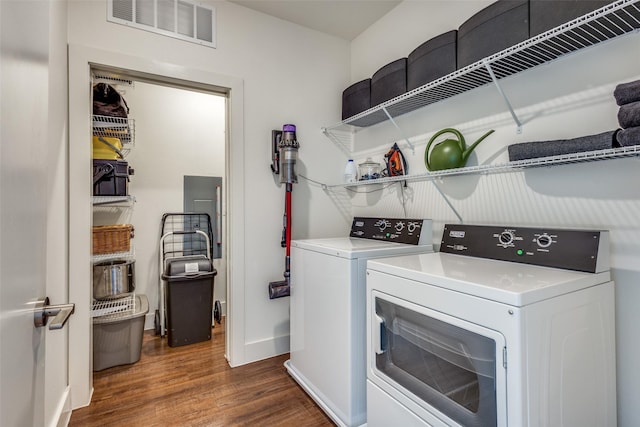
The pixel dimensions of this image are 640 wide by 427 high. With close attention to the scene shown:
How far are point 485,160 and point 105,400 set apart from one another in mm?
2695

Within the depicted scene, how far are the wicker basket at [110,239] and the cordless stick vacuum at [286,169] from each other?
3.98 feet

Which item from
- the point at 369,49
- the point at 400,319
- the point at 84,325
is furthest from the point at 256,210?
the point at 369,49

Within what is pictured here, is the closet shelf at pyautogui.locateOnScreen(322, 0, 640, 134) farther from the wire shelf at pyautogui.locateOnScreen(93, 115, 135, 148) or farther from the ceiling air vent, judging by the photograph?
the wire shelf at pyautogui.locateOnScreen(93, 115, 135, 148)

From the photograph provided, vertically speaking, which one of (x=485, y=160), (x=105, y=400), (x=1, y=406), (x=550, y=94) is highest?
(x=550, y=94)

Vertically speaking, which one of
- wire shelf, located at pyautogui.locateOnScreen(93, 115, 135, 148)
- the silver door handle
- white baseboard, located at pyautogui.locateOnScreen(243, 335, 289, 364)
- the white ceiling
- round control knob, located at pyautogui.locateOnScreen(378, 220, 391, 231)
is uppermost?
the white ceiling

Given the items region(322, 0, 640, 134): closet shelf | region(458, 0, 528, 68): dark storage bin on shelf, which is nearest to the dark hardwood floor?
region(322, 0, 640, 134): closet shelf

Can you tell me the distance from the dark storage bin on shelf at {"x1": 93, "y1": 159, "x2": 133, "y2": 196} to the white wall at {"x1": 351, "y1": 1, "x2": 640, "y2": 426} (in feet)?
6.80

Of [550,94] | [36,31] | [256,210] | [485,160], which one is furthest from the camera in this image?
[256,210]

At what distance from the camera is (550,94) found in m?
1.52

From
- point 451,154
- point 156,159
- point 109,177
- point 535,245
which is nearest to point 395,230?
point 451,154

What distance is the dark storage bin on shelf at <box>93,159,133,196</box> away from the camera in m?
2.22

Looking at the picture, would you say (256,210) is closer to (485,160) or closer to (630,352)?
(485,160)

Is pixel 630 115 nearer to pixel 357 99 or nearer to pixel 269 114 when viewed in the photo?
pixel 357 99

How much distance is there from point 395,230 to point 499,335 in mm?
1179
